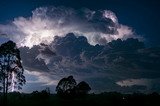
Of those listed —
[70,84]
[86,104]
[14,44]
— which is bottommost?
[86,104]

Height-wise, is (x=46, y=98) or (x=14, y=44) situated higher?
(x=14, y=44)

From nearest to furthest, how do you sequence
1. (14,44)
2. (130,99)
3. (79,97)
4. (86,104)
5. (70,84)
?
(14,44) < (130,99) < (70,84) < (86,104) < (79,97)

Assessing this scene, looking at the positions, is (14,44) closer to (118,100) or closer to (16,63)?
(16,63)

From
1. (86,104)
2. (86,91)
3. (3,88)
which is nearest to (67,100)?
(86,104)

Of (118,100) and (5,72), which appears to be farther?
(118,100)

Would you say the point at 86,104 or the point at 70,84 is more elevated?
the point at 70,84

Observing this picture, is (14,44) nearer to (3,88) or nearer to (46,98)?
(3,88)

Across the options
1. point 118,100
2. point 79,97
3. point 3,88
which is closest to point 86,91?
point 79,97

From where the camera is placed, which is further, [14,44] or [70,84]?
[70,84]

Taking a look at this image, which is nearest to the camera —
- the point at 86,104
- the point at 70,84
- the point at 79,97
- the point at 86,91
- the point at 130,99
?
the point at 130,99

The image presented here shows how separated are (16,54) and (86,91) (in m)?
68.9

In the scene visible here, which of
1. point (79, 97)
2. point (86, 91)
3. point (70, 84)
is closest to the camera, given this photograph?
point (70, 84)

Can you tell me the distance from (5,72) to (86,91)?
69.2 meters

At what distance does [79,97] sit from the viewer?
13675 cm
